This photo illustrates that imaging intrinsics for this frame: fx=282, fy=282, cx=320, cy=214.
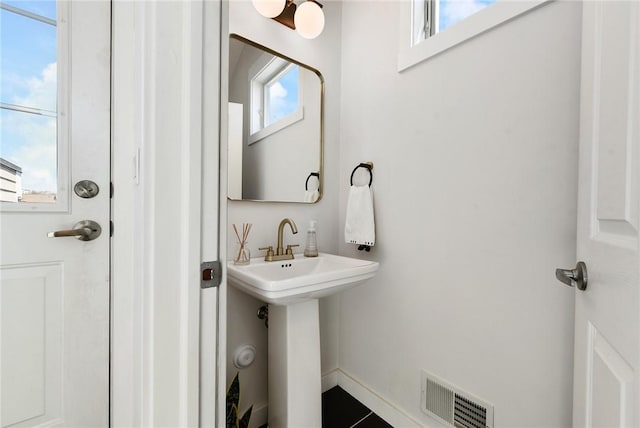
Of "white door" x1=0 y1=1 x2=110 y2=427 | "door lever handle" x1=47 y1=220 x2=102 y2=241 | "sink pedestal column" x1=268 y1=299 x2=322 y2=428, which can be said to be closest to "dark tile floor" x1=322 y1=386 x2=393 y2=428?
"sink pedestal column" x1=268 y1=299 x2=322 y2=428

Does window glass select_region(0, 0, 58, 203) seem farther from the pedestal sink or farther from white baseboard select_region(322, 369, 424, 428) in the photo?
white baseboard select_region(322, 369, 424, 428)

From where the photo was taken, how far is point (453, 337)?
47.2 inches

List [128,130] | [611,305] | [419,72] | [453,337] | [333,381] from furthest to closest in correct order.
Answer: [333,381] < [419,72] < [453,337] < [128,130] < [611,305]

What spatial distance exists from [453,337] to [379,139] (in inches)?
39.3

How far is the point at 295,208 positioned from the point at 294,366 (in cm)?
77

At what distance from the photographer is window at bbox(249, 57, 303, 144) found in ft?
4.63

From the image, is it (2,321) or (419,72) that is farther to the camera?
(419,72)

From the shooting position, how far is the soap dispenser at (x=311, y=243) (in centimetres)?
149

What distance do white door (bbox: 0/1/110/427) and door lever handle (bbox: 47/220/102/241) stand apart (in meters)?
0.02

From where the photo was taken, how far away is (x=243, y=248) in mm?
1287

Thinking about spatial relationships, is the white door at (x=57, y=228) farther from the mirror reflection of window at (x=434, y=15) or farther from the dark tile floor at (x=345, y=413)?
the mirror reflection of window at (x=434, y=15)

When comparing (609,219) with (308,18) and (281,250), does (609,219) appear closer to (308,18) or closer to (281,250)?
(281,250)

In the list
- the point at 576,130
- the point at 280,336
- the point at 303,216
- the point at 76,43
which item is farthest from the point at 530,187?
the point at 76,43

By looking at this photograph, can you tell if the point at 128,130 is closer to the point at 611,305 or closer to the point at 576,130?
the point at 611,305
